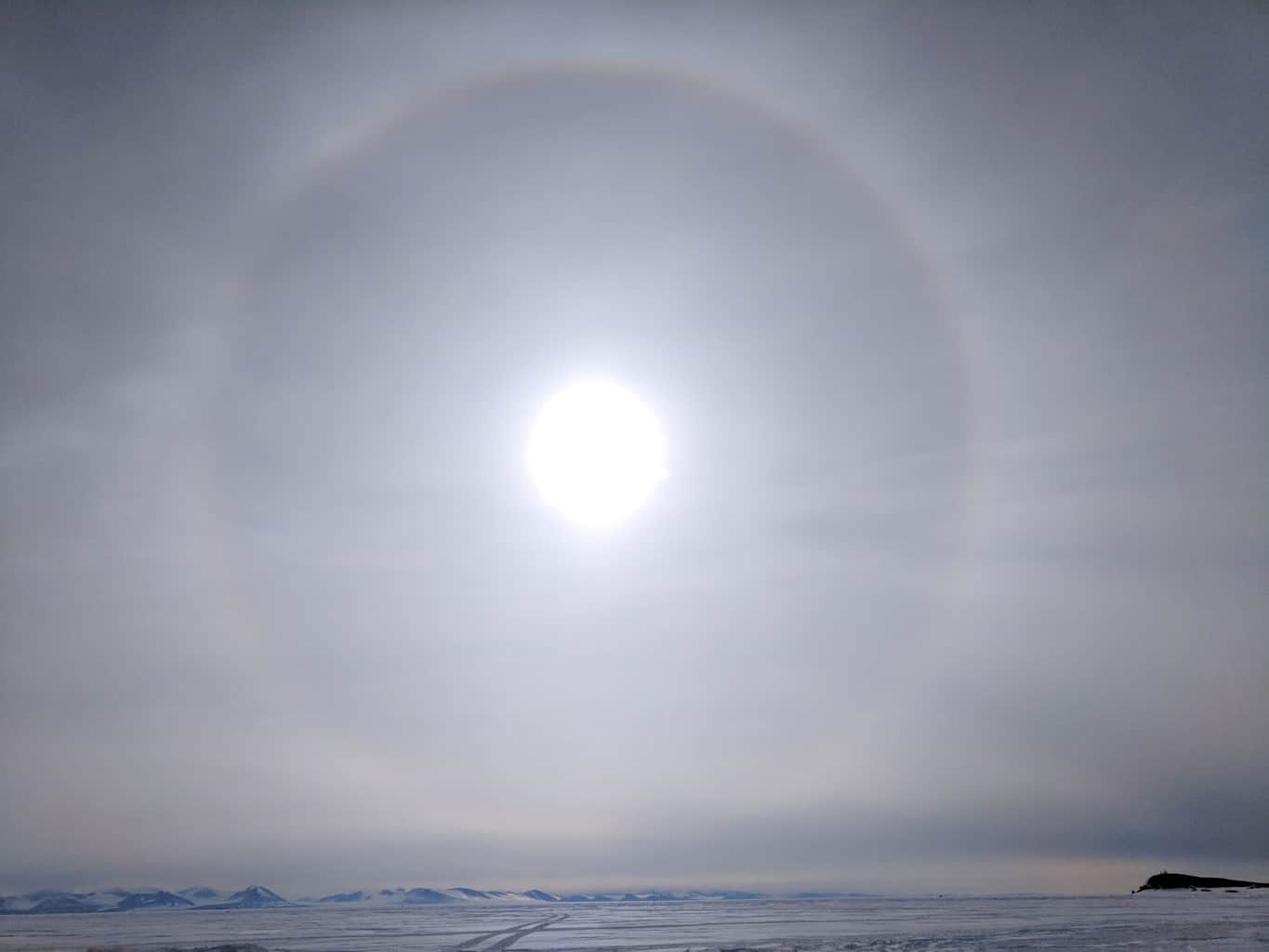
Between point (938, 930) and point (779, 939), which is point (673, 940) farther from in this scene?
point (938, 930)

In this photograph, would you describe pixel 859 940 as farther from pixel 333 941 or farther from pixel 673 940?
pixel 333 941

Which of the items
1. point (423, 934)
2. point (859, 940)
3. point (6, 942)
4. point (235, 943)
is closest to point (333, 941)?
point (235, 943)

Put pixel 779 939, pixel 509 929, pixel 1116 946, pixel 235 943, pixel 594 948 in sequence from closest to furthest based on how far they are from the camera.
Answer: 1. pixel 1116 946
2. pixel 594 948
3. pixel 779 939
4. pixel 235 943
5. pixel 509 929

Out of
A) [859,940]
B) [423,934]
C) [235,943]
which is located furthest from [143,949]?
[859,940]

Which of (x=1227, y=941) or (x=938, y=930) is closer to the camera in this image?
(x=1227, y=941)

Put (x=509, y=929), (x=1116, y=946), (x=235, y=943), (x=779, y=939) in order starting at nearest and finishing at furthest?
(x=1116, y=946) → (x=779, y=939) → (x=235, y=943) → (x=509, y=929)

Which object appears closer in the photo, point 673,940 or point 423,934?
point 673,940

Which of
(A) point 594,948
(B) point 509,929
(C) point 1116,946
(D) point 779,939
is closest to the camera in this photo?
(C) point 1116,946

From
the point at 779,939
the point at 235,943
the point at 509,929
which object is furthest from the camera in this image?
the point at 509,929

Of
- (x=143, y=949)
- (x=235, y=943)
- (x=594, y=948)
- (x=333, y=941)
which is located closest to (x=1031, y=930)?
(x=594, y=948)
